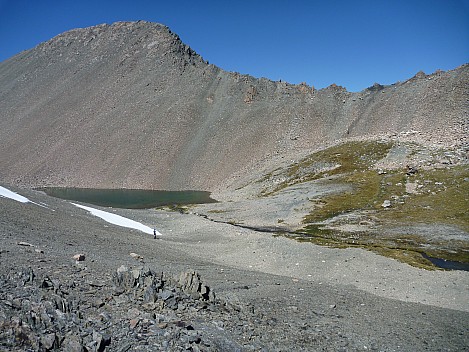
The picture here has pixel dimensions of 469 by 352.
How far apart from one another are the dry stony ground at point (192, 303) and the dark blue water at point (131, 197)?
6239cm

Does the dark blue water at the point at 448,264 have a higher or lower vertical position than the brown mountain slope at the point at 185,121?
lower

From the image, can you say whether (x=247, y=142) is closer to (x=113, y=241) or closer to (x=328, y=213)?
(x=328, y=213)

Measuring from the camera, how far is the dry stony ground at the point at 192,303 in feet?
41.1

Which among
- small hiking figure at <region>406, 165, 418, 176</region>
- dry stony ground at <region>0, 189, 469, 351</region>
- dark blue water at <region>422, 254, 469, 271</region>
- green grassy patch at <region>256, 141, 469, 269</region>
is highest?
small hiking figure at <region>406, 165, 418, 176</region>

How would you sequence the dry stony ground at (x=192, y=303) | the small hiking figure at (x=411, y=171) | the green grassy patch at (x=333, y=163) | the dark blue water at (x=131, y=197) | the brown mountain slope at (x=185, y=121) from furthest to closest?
1. the brown mountain slope at (x=185, y=121)
2. the green grassy patch at (x=333, y=163)
3. the dark blue water at (x=131, y=197)
4. the small hiking figure at (x=411, y=171)
5. the dry stony ground at (x=192, y=303)

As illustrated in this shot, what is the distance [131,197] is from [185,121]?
5465cm

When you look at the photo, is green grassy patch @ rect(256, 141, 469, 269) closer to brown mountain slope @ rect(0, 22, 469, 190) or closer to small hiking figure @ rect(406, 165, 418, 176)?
small hiking figure @ rect(406, 165, 418, 176)

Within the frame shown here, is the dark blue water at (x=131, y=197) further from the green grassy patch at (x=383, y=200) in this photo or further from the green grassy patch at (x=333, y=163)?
the green grassy patch at (x=383, y=200)

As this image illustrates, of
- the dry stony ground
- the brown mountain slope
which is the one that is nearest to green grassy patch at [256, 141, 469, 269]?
the dry stony ground

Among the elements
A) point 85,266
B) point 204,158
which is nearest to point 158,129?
point 204,158

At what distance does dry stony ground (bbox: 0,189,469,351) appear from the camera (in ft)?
41.1

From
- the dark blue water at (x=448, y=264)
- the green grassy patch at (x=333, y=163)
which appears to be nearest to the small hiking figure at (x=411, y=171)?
the green grassy patch at (x=333, y=163)

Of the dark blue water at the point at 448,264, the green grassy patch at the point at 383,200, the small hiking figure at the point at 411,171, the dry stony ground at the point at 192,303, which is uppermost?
the small hiking figure at the point at 411,171

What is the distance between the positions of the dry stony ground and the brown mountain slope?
295 feet
